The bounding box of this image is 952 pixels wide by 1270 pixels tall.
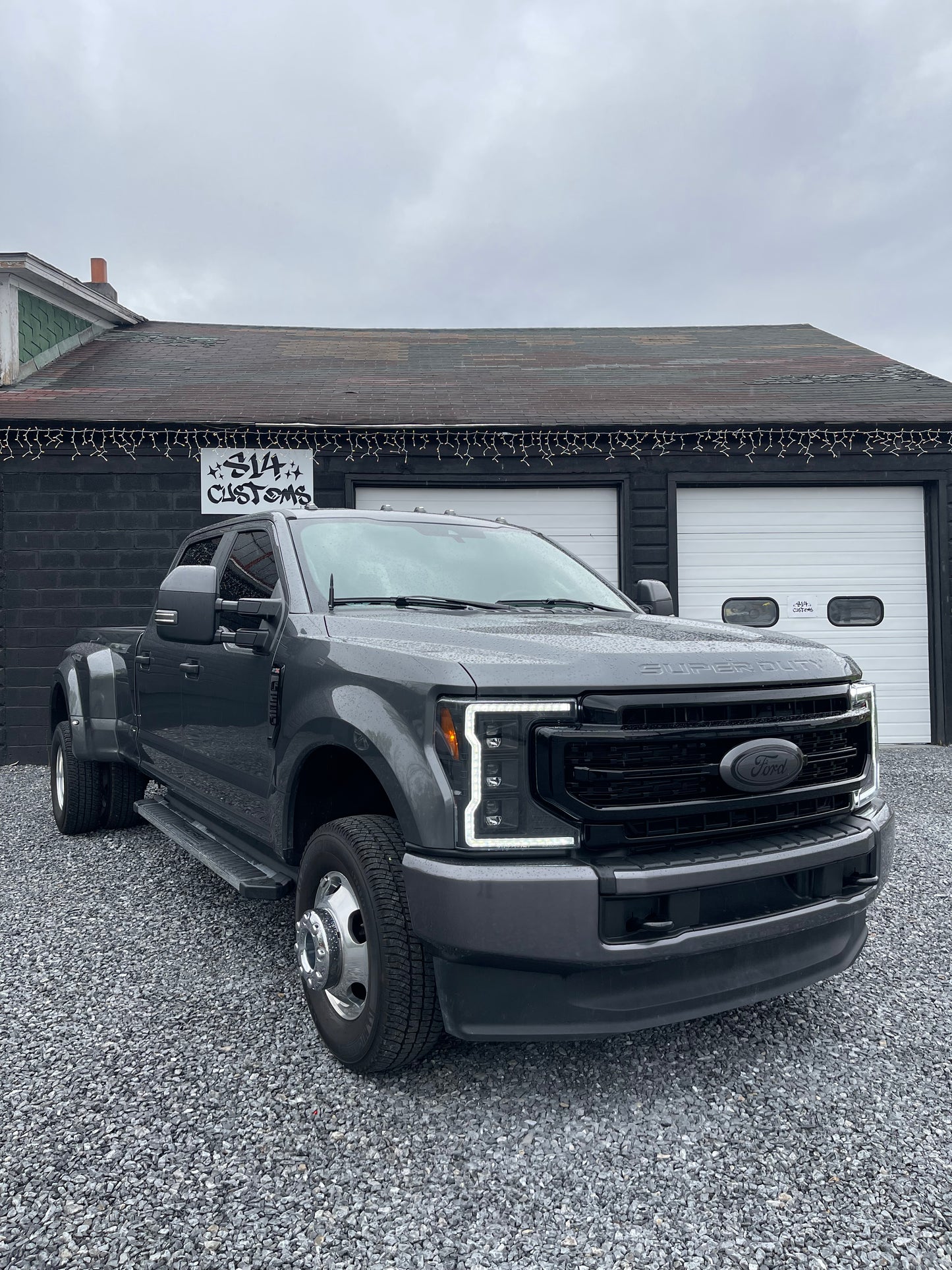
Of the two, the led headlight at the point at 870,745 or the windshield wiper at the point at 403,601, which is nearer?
the led headlight at the point at 870,745

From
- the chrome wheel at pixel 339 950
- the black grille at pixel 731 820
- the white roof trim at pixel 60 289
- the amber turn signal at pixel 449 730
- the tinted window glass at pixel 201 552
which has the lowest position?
the chrome wheel at pixel 339 950

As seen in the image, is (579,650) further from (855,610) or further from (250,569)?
(855,610)

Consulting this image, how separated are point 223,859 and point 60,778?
2905 millimetres

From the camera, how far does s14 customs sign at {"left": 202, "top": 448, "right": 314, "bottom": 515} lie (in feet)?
28.4

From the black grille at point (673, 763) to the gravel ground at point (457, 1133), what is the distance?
2.70ft

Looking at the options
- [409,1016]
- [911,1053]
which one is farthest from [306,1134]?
[911,1053]

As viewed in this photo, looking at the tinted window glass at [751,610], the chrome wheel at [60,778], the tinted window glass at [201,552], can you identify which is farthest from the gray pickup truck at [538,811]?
Result: the tinted window glass at [751,610]

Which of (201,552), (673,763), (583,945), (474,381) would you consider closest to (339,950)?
(583,945)

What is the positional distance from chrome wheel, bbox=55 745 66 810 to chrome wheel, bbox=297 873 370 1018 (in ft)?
11.5

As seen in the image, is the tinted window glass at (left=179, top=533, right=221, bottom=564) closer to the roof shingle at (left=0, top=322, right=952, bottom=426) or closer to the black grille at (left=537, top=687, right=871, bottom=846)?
the black grille at (left=537, top=687, right=871, bottom=846)

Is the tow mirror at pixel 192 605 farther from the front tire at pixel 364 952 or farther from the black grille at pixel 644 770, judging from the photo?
Result: the black grille at pixel 644 770

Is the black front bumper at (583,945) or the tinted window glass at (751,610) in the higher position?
the tinted window glass at (751,610)

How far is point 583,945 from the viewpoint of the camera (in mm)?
2061

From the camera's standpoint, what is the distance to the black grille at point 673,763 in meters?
2.15
